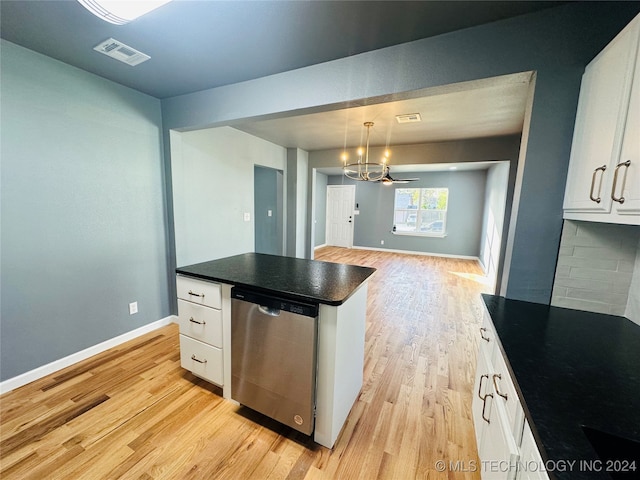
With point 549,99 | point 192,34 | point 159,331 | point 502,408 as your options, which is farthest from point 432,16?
point 159,331

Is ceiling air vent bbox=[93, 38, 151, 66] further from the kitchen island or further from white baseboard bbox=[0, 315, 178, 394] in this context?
white baseboard bbox=[0, 315, 178, 394]

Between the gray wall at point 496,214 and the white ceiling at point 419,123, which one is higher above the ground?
the white ceiling at point 419,123

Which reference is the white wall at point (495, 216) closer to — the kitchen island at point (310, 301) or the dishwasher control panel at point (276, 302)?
the kitchen island at point (310, 301)

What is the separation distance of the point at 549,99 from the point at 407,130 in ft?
7.59

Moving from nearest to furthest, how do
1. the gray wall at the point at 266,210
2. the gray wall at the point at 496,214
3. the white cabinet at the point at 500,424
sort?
the white cabinet at the point at 500,424 < the gray wall at the point at 496,214 < the gray wall at the point at 266,210

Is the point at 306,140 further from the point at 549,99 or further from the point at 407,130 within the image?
the point at 549,99

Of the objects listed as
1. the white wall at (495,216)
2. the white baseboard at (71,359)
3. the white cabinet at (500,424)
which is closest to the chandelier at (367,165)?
the white wall at (495,216)

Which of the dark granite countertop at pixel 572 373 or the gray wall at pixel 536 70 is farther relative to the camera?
the gray wall at pixel 536 70

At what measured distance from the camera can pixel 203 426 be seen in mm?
1643

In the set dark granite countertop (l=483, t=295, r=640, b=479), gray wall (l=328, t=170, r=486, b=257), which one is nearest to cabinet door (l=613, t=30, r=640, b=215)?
dark granite countertop (l=483, t=295, r=640, b=479)

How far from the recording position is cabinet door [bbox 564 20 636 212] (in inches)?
40.0

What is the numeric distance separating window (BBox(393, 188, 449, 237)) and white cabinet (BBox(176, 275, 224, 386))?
266 inches

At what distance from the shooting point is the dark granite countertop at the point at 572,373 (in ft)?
2.15

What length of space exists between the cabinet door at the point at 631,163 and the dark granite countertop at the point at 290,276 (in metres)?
1.15
